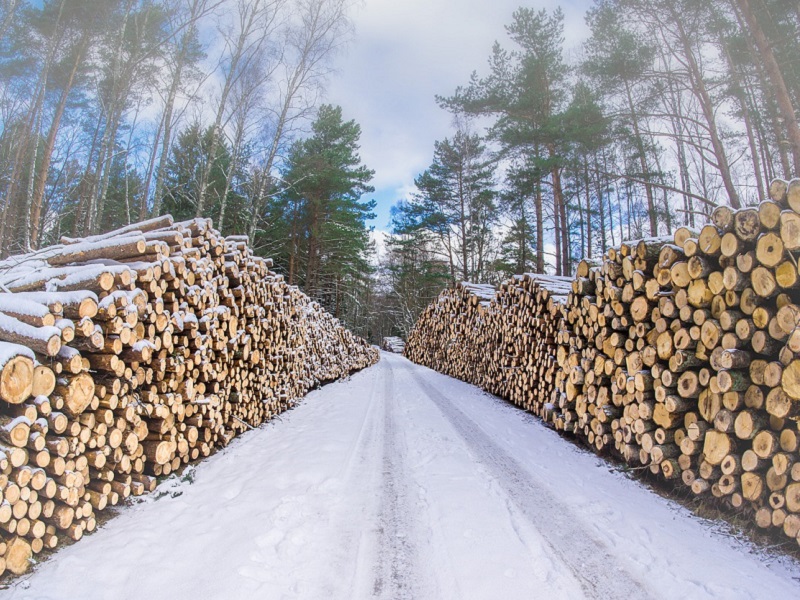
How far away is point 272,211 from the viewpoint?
21.3m

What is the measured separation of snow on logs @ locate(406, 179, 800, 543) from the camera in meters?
3.13

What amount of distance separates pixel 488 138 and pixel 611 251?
44.6 feet

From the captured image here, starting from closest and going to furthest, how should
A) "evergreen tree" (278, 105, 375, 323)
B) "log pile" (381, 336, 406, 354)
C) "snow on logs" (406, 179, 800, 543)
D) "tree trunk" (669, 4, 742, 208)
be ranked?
"snow on logs" (406, 179, 800, 543), "tree trunk" (669, 4, 742, 208), "evergreen tree" (278, 105, 375, 323), "log pile" (381, 336, 406, 354)

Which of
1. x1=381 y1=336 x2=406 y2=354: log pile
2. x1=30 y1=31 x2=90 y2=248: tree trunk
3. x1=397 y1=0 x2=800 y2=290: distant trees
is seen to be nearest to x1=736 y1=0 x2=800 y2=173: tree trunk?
x1=397 y1=0 x2=800 y2=290: distant trees

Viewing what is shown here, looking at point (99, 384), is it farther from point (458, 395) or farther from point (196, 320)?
point (458, 395)

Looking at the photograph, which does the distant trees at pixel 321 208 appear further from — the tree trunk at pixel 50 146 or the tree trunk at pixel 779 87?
the tree trunk at pixel 779 87

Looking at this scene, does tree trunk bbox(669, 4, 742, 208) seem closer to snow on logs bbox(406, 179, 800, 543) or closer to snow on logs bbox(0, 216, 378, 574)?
snow on logs bbox(406, 179, 800, 543)

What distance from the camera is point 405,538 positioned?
332 centimetres

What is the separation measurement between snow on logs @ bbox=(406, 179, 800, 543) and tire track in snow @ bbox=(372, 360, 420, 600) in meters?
2.66

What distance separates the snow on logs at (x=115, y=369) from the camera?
9.37ft

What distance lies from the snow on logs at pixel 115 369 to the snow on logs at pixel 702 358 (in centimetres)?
512

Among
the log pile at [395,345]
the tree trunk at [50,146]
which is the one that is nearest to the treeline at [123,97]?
the tree trunk at [50,146]

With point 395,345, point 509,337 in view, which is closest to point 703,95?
point 509,337

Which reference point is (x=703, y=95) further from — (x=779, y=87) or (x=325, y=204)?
(x=325, y=204)
